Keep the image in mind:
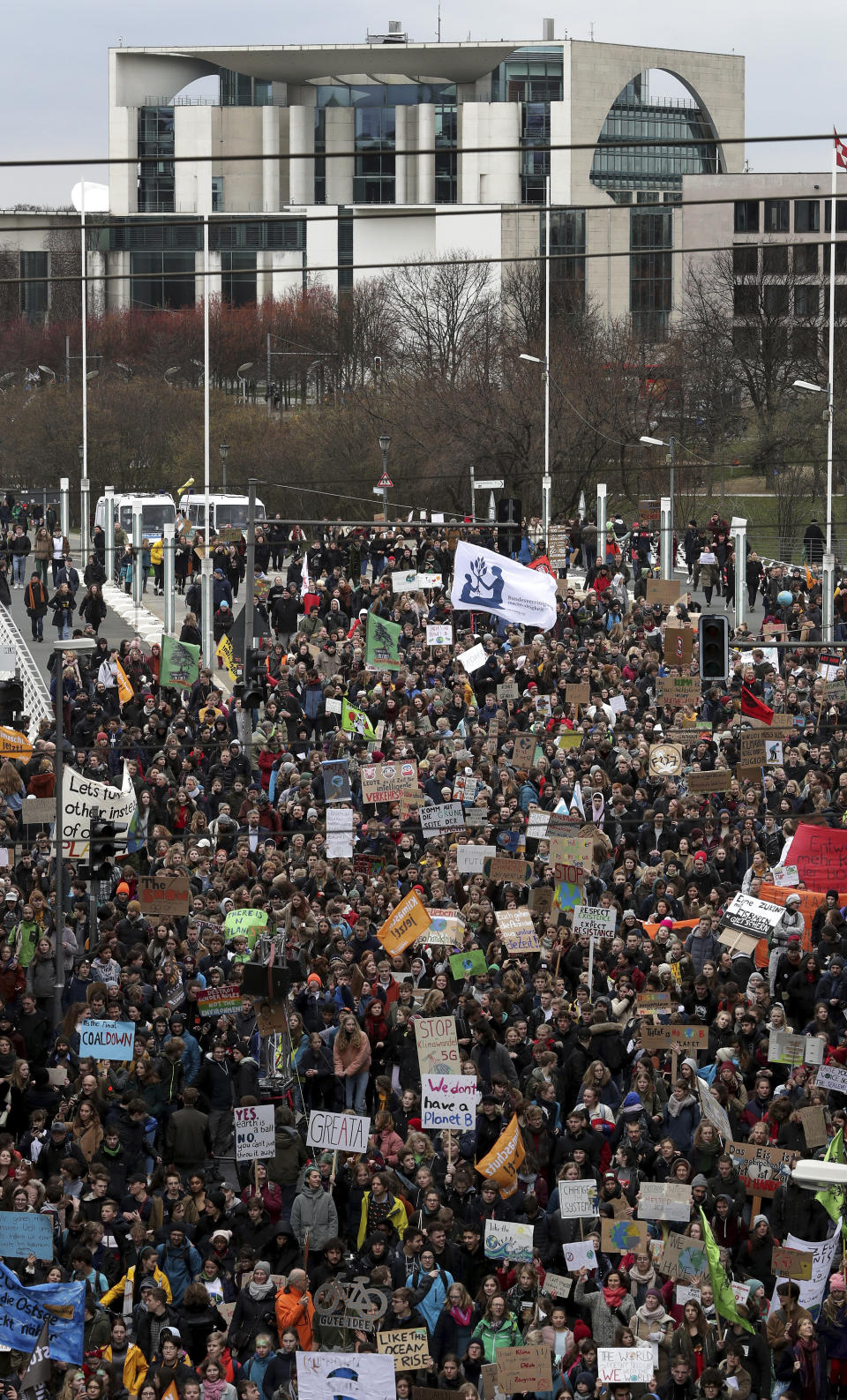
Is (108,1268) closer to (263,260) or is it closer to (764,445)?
(764,445)

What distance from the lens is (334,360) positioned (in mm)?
81938

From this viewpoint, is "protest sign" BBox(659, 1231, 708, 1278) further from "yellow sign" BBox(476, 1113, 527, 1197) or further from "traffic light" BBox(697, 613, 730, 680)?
"traffic light" BBox(697, 613, 730, 680)

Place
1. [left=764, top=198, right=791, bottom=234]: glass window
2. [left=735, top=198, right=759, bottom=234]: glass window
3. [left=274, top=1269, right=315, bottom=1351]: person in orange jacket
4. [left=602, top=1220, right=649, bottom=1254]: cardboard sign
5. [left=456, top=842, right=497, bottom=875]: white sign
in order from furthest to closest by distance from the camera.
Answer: [left=735, top=198, right=759, bottom=234]: glass window → [left=764, top=198, right=791, bottom=234]: glass window → [left=456, top=842, right=497, bottom=875]: white sign → [left=602, top=1220, right=649, bottom=1254]: cardboard sign → [left=274, top=1269, right=315, bottom=1351]: person in orange jacket

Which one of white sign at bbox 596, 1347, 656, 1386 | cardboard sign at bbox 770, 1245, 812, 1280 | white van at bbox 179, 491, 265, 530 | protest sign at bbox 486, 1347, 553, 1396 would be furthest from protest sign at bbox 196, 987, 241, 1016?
white van at bbox 179, 491, 265, 530

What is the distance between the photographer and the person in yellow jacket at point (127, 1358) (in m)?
13.0

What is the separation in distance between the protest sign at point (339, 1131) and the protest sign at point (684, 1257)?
2272mm

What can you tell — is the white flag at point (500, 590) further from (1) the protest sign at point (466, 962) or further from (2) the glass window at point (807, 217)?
(2) the glass window at point (807, 217)

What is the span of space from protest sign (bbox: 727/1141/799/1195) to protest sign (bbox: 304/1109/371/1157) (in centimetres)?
242

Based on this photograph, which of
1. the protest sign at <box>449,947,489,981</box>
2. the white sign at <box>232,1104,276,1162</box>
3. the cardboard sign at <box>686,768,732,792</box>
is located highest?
the cardboard sign at <box>686,768,732,792</box>

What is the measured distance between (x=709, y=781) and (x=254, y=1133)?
342 inches

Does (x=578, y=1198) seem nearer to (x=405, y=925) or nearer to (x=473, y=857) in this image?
(x=405, y=925)

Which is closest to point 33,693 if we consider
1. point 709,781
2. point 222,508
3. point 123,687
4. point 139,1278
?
point 123,687

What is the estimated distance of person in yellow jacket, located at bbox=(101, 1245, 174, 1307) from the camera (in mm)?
13562

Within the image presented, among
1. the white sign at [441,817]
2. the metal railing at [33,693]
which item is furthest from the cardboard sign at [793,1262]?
the metal railing at [33,693]
